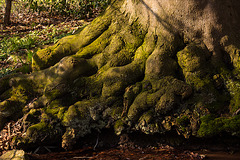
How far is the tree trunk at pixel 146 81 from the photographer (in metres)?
3.11

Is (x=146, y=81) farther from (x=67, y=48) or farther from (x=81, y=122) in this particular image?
(x=67, y=48)

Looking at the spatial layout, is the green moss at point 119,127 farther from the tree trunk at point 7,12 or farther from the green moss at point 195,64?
the tree trunk at point 7,12

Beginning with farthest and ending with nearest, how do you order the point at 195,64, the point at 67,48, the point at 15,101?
the point at 67,48 → the point at 15,101 → the point at 195,64

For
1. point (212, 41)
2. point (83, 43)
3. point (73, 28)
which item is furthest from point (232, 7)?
point (73, 28)

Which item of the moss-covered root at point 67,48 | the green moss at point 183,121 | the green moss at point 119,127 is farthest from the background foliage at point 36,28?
the green moss at point 183,121

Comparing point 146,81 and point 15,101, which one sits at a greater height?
point 15,101

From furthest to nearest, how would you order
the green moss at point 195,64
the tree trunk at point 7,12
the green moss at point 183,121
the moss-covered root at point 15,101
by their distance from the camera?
1. the tree trunk at point 7,12
2. the moss-covered root at point 15,101
3. the green moss at point 195,64
4. the green moss at point 183,121

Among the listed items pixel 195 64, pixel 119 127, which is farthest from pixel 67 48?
pixel 195 64

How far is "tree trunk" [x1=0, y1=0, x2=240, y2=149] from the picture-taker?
311cm

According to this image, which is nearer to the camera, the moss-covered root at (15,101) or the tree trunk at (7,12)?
the moss-covered root at (15,101)

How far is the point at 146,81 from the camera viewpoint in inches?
136

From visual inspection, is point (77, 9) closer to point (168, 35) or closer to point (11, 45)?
point (11, 45)

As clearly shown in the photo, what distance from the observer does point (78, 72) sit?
12.5 feet

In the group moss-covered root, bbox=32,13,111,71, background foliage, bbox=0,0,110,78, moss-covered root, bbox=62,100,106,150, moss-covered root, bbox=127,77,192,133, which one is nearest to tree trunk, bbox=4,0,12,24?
background foliage, bbox=0,0,110,78
